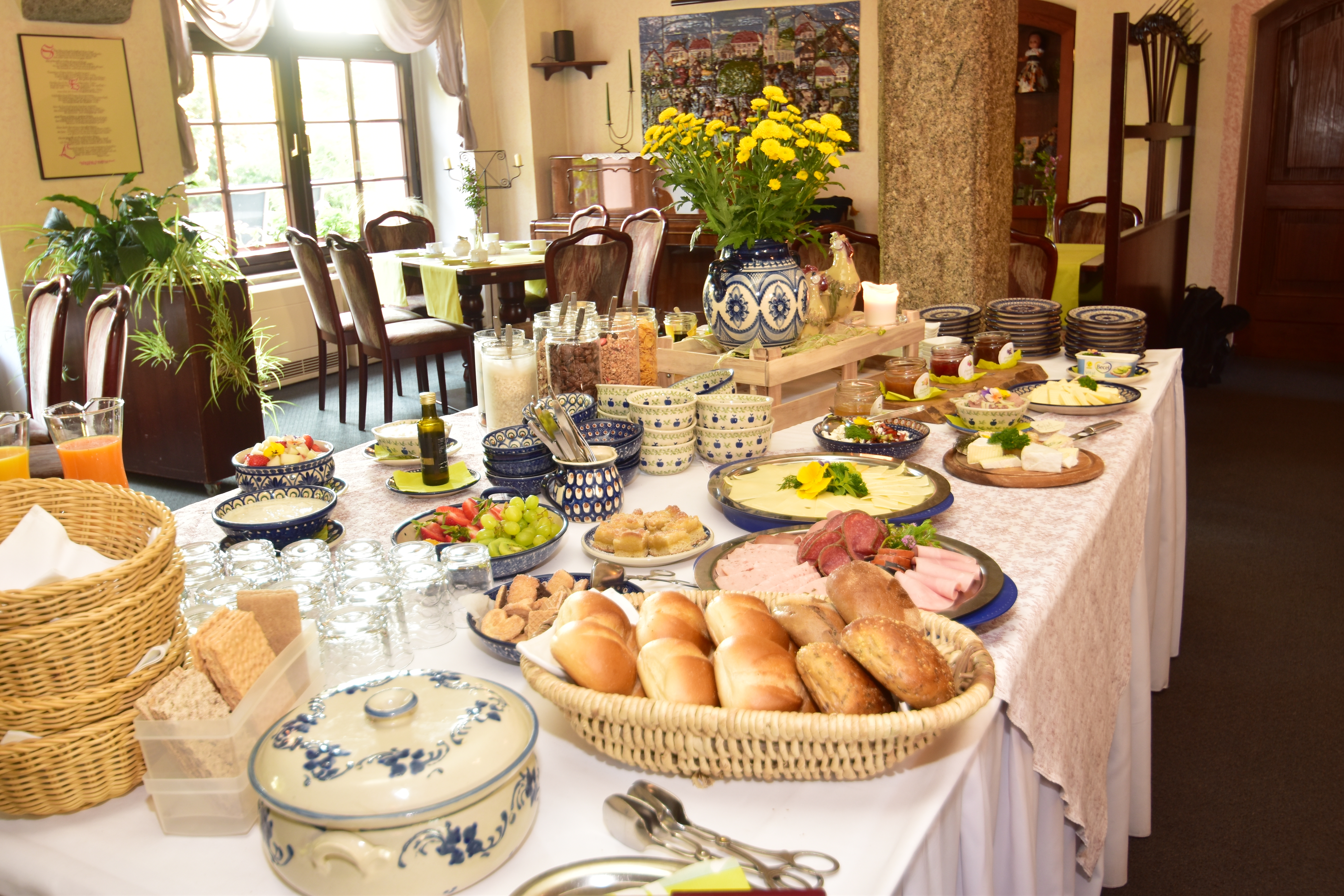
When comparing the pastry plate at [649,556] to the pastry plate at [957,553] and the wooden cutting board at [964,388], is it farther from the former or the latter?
the wooden cutting board at [964,388]

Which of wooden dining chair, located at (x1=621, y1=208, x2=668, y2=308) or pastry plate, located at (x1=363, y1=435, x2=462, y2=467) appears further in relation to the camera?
wooden dining chair, located at (x1=621, y1=208, x2=668, y2=308)

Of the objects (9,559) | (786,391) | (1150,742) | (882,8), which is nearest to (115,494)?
(9,559)

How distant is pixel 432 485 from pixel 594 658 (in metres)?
0.82

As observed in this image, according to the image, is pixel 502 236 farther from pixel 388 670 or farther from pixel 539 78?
pixel 388 670

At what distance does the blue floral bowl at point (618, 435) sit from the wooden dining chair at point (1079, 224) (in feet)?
15.6

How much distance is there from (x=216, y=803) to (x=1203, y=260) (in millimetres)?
6516

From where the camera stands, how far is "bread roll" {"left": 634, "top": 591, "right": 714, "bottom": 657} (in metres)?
0.87

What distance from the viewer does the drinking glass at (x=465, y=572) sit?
1123mm

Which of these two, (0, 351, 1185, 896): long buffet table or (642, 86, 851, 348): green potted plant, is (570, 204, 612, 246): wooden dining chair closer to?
(642, 86, 851, 348): green potted plant

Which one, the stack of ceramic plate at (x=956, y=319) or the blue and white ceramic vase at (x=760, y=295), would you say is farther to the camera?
the stack of ceramic plate at (x=956, y=319)

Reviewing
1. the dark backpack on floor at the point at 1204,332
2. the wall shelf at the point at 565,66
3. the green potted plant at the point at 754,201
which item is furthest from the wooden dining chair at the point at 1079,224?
the green potted plant at the point at 754,201

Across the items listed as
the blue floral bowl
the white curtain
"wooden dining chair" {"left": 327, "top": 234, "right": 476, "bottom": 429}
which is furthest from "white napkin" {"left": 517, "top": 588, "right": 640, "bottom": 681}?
the white curtain

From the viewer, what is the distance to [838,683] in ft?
2.61

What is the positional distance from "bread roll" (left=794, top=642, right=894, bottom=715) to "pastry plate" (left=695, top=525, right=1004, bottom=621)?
0.22m
